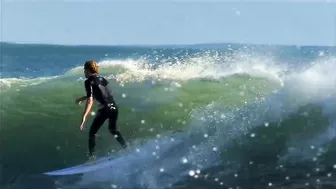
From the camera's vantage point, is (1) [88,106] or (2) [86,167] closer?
(1) [88,106]

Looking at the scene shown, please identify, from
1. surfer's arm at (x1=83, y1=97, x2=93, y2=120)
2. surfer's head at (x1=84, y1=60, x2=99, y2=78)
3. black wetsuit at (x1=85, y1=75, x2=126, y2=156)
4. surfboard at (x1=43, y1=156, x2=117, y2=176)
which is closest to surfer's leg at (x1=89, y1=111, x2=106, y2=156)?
black wetsuit at (x1=85, y1=75, x2=126, y2=156)

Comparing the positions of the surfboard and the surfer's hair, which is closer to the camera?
the surfer's hair

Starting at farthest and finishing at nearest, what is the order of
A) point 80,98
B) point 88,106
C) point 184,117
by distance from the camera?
point 184,117 < point 80,98 < point 88,106

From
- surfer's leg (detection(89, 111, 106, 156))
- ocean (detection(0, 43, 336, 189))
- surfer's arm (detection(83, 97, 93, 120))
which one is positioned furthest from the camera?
ocean (detection(0, 43, 336, 189))

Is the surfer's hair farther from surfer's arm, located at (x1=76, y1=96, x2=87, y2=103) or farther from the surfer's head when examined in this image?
surfer's arm, located at (x1=76, y1=96, x2=87, y2=103)

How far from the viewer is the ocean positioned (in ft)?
26.9

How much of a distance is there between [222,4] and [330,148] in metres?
1.95

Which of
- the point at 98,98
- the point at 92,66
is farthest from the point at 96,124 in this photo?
the point at 92,66

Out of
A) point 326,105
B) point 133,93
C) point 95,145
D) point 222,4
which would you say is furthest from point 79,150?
point 326,105

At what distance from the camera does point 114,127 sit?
8.15 meters

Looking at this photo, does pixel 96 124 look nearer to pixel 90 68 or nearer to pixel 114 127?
pixel 114 127

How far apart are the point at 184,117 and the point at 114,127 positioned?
2.49 ft

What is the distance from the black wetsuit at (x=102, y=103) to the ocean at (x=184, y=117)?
89 mm

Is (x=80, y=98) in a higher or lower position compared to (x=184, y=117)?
higher
